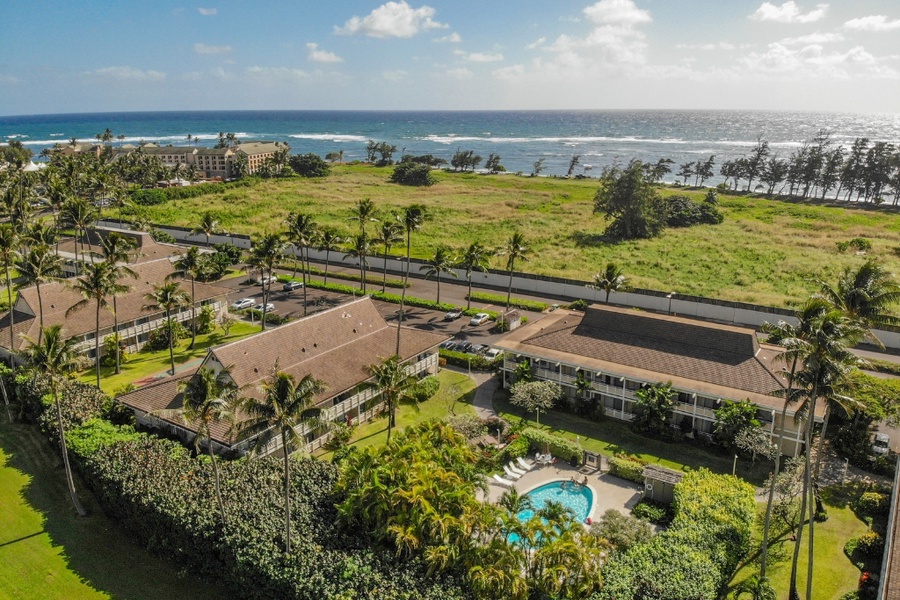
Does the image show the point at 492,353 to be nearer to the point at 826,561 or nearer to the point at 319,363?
the point at 319,363

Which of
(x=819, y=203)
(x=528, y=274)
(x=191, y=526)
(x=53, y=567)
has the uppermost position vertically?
(x=819, y=203)

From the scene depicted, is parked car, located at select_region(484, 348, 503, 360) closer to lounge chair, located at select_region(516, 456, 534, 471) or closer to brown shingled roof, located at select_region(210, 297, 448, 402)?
brown shingled roof, located at select_region(210, 297, 448, 402)

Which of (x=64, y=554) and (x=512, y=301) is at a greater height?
(x=512, y=301)

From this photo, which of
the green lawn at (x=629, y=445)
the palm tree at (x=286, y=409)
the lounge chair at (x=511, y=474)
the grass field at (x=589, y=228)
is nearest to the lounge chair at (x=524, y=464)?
the lounge chair at (x=511, y=474)

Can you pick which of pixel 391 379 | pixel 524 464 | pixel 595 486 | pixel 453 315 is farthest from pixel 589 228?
pixel 391 379

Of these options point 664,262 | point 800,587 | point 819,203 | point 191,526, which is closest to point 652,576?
point 800,587

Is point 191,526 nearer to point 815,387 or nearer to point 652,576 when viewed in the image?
point 652,576
